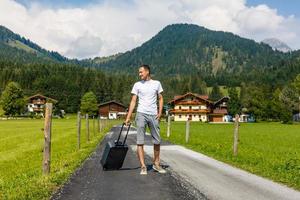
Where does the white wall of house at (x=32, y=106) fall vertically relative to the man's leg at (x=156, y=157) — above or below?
above

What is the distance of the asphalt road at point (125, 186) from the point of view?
8333mm

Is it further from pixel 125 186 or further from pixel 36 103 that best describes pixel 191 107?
pixel 125 186

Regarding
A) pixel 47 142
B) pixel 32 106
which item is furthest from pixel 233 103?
pixel 47 142

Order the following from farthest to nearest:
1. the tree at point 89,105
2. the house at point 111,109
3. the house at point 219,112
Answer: the house at point 111,109 → the tree at point 89,105 → the house at point 219,112

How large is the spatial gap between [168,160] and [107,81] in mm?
181600

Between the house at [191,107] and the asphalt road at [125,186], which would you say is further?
Answer: the house at [191,107]

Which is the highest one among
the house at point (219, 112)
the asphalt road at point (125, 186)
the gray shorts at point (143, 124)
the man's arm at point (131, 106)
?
the house at point (219, 112)

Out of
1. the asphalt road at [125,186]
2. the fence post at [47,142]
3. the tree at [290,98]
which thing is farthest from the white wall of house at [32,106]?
the asphalt road at [125,186]

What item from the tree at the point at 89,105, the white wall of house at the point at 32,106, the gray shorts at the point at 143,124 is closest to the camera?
the gray shorts at the point at 143,124

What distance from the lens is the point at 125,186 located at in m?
9.38

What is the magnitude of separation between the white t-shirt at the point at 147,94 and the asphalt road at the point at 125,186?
1649mm

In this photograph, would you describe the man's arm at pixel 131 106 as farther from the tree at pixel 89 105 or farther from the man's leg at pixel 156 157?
the tree at pixel 89 105

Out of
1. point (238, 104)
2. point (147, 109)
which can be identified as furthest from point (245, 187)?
point (238, 104)

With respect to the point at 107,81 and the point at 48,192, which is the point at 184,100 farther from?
the point at 48,192
